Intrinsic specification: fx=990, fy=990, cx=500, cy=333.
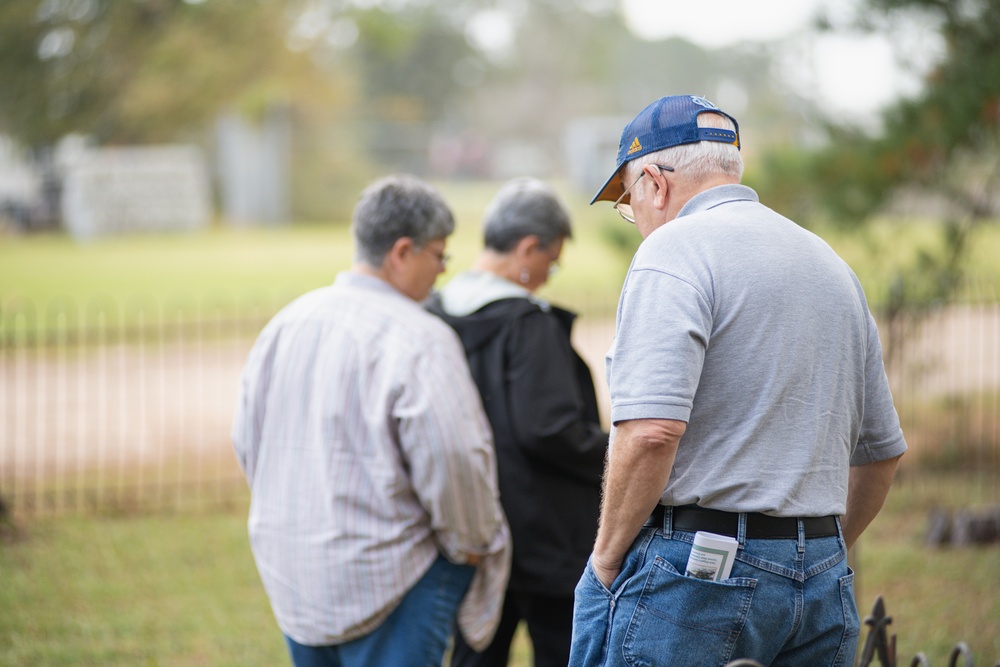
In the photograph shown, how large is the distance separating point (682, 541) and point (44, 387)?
10326 millimetres

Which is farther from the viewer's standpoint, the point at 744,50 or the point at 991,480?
the point at 744,50

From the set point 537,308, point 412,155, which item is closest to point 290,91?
point 412,155

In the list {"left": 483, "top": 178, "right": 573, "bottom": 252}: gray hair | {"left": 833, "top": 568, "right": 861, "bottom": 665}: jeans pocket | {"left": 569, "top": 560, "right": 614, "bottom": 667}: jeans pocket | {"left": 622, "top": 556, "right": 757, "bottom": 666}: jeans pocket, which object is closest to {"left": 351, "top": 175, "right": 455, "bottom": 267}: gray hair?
{"left": 483, "top": 178, "right": 573, "bottom": 252}: gray hair

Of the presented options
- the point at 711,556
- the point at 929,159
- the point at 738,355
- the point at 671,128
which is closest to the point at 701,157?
the point at 671,128

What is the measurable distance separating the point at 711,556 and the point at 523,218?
1478mm

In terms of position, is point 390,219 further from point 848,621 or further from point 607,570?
point 848,621

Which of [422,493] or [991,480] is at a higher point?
[422,493]

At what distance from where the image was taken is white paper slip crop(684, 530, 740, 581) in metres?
1.67

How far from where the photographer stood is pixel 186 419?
942 cm

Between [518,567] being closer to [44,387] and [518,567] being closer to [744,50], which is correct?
[44,387]

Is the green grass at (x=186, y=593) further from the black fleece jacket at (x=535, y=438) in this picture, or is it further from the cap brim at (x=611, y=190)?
the cap brim at (x=611, y=190)

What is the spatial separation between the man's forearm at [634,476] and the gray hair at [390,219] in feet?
3.49

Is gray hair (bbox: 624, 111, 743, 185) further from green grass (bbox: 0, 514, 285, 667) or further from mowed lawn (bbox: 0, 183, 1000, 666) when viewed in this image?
green grass (bbox: 0, 514, 285, 667)

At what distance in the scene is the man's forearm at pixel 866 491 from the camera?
2.02 m
